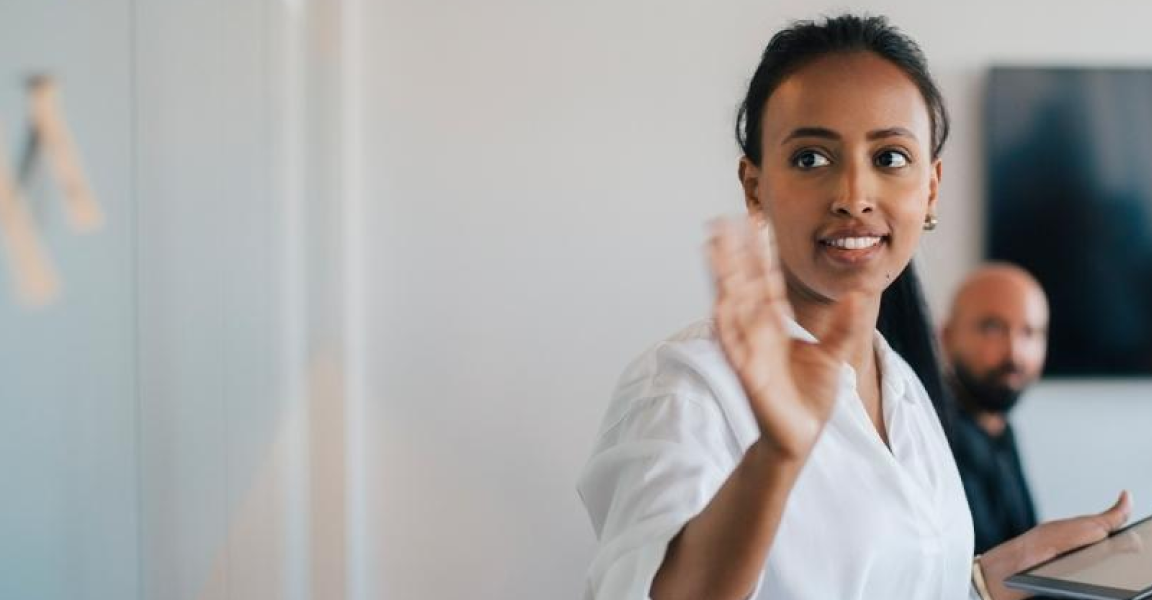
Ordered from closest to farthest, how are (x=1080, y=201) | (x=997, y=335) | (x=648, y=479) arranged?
(x=648, y=479) → (x=997, y=335) → (x=1080, y=201)

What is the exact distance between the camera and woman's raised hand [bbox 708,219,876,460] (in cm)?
89

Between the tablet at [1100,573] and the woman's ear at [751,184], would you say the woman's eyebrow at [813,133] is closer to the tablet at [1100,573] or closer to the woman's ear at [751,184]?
the woman's ear at [751,184]

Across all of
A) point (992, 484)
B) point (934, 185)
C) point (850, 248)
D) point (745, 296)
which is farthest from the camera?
point (992, 484)

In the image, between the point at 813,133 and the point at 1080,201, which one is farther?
the point at 1080,201

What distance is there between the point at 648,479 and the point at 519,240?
1.85 meters

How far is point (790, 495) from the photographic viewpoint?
3.83 ft

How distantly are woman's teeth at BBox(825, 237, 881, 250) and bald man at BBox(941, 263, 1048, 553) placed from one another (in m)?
1.09

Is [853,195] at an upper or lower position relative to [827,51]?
lower

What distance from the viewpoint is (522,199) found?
2.86 metres

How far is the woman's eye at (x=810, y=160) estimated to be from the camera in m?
1.29

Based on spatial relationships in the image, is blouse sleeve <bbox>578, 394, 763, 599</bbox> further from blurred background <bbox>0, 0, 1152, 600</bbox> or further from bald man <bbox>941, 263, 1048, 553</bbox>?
bald man <bbox>941, 263, 1048, 553</bbox>

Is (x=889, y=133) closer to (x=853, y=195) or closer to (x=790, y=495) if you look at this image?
(x=853, y=195)

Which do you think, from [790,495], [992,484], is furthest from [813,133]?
[992,484]

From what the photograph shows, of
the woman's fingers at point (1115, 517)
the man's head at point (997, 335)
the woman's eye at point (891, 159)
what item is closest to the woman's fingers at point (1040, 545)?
the woman's fingers at point (1115, 517)
